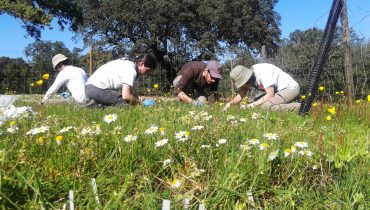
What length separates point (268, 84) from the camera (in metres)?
5.66

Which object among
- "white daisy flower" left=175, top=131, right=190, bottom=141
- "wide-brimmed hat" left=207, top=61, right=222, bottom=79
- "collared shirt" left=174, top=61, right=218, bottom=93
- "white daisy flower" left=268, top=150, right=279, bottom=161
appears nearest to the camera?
"white daisy flower" left=268, top=150, right=279, bottom=161

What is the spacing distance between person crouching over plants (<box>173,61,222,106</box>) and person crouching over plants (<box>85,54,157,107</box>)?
37.5 inches

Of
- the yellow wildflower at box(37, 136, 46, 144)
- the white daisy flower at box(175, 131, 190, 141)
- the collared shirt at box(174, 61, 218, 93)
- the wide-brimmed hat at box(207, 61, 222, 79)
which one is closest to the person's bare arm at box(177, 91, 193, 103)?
the collared shirt at box(174, 61, 218, 93)

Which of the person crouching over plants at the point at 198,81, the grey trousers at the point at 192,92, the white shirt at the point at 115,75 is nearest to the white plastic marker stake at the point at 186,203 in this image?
the white shirt at the point at 115,75

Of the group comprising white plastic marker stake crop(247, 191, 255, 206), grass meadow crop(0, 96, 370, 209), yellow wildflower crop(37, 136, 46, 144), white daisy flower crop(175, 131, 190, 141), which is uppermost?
yellow wildflower crop(37, 136, 46, 144)

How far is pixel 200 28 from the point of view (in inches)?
1192

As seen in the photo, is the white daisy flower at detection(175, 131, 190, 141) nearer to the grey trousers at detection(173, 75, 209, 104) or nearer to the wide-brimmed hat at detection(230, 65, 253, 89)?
the wide-brimmed hat at detection(230, 65, 253, 89)

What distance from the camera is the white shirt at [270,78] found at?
569cm

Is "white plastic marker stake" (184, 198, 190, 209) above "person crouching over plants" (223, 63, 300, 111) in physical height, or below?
below

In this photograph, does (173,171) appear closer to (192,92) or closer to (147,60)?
(147,60)

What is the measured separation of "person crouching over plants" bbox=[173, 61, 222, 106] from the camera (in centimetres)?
647

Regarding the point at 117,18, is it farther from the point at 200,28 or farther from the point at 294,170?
the point at 294,170

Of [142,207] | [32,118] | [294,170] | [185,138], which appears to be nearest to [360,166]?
[294,170]

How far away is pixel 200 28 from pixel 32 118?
93.1ft
